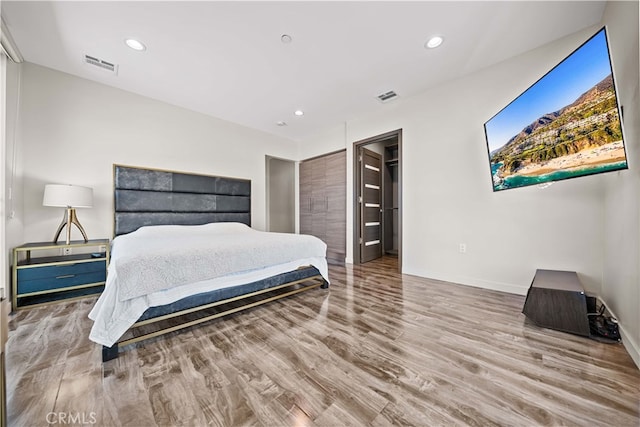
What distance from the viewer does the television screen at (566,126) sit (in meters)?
1.39

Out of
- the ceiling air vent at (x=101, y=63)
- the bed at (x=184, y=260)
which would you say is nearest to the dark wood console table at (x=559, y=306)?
the bed at (x=184, y=260)

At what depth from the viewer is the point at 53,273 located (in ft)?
7.60

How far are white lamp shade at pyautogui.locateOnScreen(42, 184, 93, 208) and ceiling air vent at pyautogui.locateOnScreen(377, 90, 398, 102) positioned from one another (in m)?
3.98

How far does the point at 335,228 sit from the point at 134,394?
3697mm

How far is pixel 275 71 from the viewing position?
2.80 m

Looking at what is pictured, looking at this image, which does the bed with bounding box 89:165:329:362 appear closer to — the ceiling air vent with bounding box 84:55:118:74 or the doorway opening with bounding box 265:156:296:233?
the ceiling air vent with bounding box 84:55:118:74

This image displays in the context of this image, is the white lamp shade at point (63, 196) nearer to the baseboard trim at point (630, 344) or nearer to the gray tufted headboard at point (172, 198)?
the gray tufted headboard at point (172, 198)

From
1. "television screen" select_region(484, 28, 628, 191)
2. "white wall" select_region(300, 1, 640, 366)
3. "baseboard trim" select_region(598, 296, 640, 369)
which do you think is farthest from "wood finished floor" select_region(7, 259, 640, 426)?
"television screen" select_region(484, 28, 628, 191)

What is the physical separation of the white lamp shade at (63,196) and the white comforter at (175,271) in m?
0.80

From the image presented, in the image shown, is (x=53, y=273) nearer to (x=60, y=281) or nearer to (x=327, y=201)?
(x=60, y=281)

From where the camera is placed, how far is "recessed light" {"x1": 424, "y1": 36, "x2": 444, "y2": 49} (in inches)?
90.1

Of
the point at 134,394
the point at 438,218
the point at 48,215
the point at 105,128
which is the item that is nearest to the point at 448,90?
the point at 438,218

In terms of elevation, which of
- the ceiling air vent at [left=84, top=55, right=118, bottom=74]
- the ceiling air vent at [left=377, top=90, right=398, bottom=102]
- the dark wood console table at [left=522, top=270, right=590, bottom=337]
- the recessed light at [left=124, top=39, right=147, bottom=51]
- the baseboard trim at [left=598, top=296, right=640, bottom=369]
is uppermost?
the ceiling air vent at [left=377, top=90, right=398, bottom=102]

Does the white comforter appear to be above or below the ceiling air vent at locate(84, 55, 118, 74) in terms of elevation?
below
